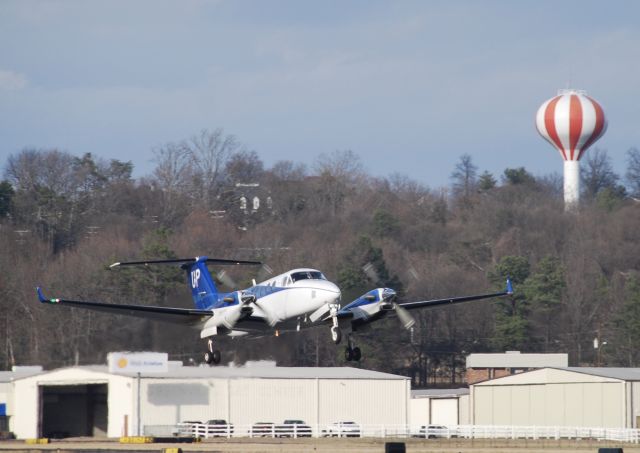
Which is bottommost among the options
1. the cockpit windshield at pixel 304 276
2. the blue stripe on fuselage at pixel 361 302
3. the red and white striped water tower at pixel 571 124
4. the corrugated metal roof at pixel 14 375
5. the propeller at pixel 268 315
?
the corrugated metal roof at pixel 14 375

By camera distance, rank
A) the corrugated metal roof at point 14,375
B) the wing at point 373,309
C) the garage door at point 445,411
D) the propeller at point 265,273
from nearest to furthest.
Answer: the wing at point 373,309
the propeller at point 265,273
the corrugated metal roof at point 14,375
the garage door at point 445,411

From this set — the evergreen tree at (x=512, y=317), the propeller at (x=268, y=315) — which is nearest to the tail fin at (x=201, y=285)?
the propeller at (x=268, y=315)

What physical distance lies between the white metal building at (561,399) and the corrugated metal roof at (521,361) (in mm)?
17166

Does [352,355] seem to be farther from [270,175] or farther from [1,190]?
[270,175]

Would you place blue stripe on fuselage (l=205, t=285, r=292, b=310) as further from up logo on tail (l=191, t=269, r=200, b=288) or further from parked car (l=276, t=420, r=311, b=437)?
parked car (l=276, t=420, r=311, b=437)

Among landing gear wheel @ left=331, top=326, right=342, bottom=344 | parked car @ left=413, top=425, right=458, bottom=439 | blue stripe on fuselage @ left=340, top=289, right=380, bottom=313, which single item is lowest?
parked car @ left=413, top=425, right=458, bottom=439

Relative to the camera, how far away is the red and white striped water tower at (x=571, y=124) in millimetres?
175125

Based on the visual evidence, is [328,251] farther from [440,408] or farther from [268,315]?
[268,315]

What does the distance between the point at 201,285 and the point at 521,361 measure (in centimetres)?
4892

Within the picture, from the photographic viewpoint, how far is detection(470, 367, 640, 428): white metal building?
265 ft

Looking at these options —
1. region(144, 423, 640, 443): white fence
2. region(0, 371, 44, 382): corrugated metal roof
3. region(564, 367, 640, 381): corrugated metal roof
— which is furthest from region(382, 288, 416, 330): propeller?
region(0, 371, 44, 382): corrugated metal roof

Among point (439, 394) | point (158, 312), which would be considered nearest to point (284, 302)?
point (158, 312)

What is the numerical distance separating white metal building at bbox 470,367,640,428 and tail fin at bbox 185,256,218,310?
3014cm

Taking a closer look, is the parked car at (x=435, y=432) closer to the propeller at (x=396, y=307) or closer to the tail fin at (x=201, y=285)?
the tail fin at (x=201, y=285)
